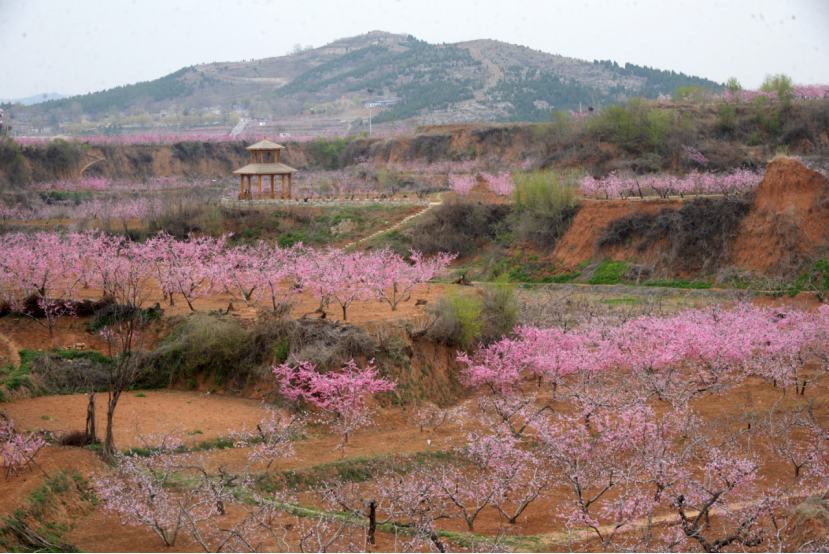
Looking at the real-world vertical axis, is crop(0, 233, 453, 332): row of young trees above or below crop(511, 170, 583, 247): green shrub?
below

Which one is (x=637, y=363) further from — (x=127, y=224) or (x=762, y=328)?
(x=127, y=224)

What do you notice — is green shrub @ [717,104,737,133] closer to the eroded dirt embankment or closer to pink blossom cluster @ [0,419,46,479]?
the eroded dirt embankment

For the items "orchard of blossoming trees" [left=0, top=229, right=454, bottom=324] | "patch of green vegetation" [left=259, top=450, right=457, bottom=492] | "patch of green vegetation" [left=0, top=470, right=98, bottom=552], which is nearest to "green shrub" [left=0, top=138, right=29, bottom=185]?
"orchard of blossoming trees" [left=0, top=229, right=454, bottom=324]

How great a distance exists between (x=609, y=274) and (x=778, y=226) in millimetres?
6427

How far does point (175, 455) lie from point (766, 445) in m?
10.7

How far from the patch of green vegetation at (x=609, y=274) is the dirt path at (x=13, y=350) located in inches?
809

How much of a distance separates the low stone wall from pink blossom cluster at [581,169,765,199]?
33.3ft

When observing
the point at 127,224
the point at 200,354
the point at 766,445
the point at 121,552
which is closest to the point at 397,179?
the point at 127,224

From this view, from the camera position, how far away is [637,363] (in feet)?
53.9

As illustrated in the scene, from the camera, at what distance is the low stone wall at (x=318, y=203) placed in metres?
39.6

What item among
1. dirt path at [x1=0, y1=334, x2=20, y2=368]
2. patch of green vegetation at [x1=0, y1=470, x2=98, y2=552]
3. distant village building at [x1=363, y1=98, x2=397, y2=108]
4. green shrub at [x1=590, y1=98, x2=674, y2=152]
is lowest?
patch of green vegetation at [x1=0, y1=470, x2=98, y2=552]

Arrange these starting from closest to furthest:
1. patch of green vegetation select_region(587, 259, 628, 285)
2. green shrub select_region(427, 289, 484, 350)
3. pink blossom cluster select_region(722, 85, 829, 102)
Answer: green shrub select_region(427, 289, 484, 350) → patch of green vegetation select_region(587, 259, 628, 285) → pink blossom cluster select_region(722, 85, 829, 102)

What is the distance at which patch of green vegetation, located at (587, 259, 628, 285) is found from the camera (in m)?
28.2

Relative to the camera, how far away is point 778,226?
2605cm
